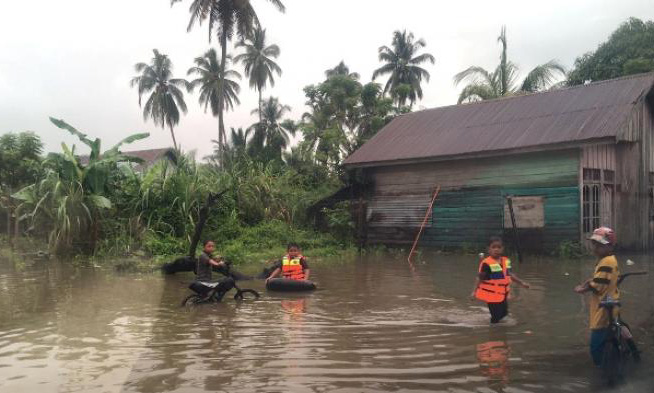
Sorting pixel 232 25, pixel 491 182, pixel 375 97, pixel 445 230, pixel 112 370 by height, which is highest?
pixel 232 25

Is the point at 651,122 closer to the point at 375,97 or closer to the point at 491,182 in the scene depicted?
the point at 491,182

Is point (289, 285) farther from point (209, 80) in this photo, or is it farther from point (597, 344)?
point (209, 80)

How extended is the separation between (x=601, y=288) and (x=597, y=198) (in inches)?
505

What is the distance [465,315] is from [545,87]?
24.0 meters

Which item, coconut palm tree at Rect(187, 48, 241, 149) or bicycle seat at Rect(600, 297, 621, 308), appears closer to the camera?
bicycle seat at Rect(600, 297, 621, 308)

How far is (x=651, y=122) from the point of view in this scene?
18.7m

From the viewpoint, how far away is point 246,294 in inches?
416

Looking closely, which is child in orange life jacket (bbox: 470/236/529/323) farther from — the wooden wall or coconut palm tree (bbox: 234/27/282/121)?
coconut palm tree (bbox: 234/27/282/121)

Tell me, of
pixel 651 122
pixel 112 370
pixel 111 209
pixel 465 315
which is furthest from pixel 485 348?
pixel 651 122

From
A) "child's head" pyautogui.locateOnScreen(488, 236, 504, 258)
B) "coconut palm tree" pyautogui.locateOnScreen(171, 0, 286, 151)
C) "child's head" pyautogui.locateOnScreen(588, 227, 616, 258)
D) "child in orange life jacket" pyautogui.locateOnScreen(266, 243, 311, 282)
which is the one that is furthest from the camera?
"coconut palm tree" pyautogui.locateOnScreen(171, 0, 286, 151)

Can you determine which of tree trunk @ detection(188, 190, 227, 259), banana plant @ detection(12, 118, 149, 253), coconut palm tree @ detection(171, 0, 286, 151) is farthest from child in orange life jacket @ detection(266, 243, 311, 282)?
coconut palm tree @ detection(171, 0, 286, 151)

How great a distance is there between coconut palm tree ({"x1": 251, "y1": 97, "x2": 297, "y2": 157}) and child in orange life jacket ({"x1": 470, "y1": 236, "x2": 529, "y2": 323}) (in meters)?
36.4

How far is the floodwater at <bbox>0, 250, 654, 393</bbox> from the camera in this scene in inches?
201

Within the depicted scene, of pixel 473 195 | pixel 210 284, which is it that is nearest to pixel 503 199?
pixel 473 195
